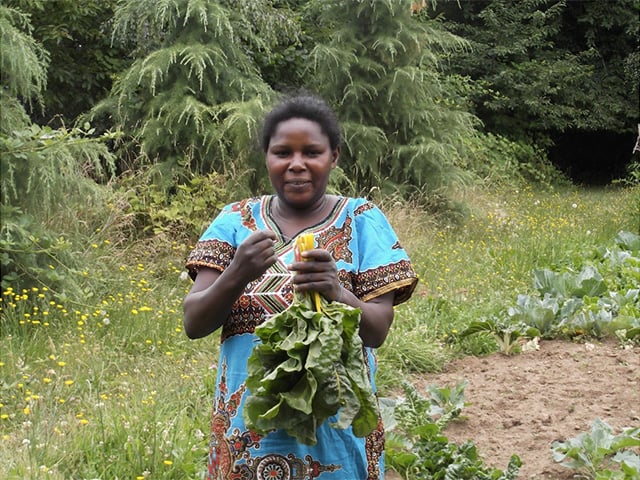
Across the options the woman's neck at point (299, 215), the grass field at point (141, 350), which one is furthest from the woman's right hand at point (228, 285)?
the grass field at point (141, 350)

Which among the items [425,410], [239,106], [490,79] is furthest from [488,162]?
[425,410]

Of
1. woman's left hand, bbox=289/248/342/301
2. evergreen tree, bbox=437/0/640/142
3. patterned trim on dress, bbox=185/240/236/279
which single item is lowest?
evergreen tree, bbox=437/0/640/142

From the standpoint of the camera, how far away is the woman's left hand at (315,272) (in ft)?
6.75

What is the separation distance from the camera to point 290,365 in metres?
2.04

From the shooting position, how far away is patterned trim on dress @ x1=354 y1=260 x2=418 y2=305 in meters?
2.29

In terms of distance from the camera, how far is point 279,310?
2.27 metres

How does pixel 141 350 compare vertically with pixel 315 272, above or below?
below

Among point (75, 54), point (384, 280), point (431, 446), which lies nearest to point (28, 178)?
point (431, 446)

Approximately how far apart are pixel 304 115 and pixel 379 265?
494 millimetres

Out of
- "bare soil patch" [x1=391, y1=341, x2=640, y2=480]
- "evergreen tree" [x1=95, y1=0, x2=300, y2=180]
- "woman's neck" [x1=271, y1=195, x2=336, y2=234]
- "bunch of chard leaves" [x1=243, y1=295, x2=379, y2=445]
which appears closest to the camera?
"bunch of chard leaves" [x1=243, y1=295, x2=379, y2=445]

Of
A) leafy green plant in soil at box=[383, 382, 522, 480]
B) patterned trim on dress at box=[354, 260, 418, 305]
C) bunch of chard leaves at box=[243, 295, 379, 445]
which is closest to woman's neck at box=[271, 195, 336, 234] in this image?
patterned trim on dress at box=[354, 260, 418, 305]

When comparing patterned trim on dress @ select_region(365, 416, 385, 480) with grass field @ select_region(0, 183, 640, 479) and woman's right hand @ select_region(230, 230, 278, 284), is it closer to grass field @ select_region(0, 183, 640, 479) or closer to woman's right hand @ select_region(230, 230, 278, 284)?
woman's right hand @ select_region(230, 230, 278, 284)

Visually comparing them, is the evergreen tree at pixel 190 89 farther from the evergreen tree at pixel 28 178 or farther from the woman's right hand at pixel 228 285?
the woman's right hand at pixel 228 285

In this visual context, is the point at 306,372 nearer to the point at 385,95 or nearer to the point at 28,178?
the point at 28,178
